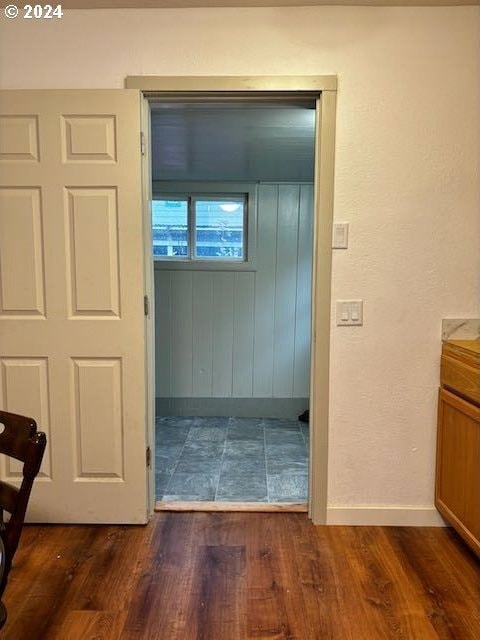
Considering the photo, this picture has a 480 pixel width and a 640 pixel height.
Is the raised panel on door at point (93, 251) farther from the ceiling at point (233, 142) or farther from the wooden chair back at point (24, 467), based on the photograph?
the wooden chair back at point (24, 467)

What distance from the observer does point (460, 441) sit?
1942 mm

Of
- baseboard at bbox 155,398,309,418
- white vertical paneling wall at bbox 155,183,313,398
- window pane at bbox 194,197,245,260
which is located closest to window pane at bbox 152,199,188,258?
window pane at bbox 194,197,245,260

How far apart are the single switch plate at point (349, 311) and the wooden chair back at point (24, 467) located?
57.2 inches

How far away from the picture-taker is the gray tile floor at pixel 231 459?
2.60m

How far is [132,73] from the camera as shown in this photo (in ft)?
6.68

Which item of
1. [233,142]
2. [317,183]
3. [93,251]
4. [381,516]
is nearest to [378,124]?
[317,183]

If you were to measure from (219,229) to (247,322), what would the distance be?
0.94m

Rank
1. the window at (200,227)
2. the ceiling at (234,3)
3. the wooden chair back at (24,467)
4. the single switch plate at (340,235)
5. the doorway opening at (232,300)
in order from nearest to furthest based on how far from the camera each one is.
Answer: the wooden chair back at (24,467) < the ceiling at (234,3) < the single switch plate at (340,235) < the doorway opening at (232,300) < the window at (200,227)

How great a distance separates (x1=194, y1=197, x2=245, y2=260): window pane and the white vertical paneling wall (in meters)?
0.21

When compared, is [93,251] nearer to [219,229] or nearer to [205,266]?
[205,266]

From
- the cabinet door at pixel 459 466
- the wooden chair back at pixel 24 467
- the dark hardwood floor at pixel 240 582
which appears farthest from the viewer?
the cabinet door at pixel 459 466

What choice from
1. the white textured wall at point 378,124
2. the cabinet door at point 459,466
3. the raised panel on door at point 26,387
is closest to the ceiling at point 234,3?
the white textured wall at point 378,124

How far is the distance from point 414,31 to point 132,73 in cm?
131

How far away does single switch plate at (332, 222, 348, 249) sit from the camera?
2.08 metres
